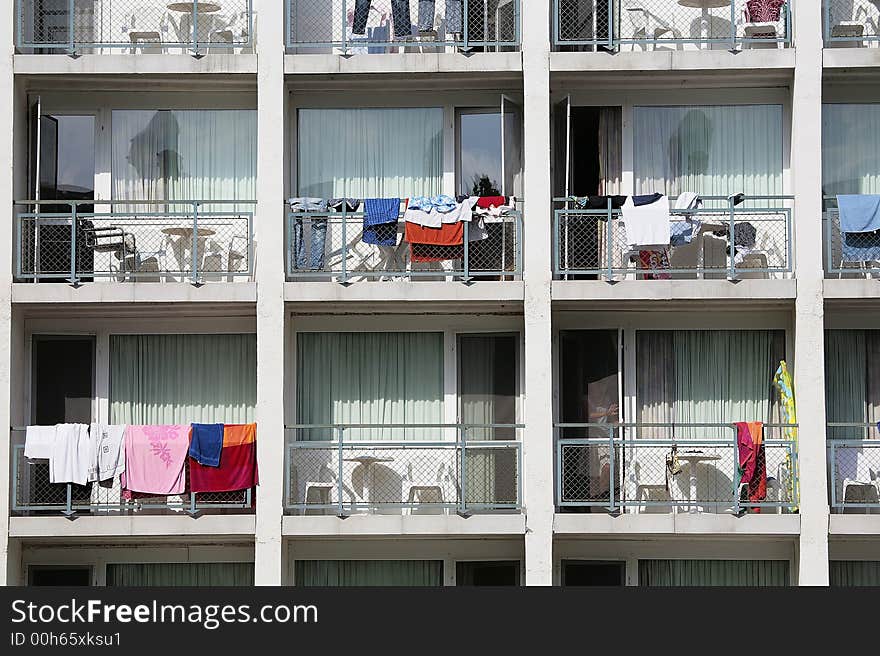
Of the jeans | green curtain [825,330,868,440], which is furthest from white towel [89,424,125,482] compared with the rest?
green curtain [825,330,868,440]

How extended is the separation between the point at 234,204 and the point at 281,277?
71.7 inches

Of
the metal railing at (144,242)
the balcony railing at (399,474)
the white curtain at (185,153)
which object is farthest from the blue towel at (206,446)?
the white curtain at (185,153)

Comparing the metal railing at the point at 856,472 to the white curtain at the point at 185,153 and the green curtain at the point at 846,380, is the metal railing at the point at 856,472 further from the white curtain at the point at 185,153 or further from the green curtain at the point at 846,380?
the white curtain at the point at 185,153

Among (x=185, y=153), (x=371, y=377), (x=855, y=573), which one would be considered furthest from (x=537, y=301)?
(x=855, y=573)

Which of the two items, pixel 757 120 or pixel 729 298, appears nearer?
pixel 729 298

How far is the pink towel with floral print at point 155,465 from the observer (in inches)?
797

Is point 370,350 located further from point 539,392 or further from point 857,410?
point 857,410

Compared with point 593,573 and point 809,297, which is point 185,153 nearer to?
point 593,573

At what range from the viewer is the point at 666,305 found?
823 inches

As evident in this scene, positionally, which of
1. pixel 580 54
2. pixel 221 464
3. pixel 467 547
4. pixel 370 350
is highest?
pixel 580 54

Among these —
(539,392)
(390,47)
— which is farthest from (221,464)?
(390,47)

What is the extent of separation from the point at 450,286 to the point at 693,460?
Answer: 4.26 metres

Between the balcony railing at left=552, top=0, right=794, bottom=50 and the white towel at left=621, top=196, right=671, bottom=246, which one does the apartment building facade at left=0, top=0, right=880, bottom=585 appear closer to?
the balcony railing at left=552, top=0, right=794, bottom=50

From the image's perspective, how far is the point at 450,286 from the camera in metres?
20.3
